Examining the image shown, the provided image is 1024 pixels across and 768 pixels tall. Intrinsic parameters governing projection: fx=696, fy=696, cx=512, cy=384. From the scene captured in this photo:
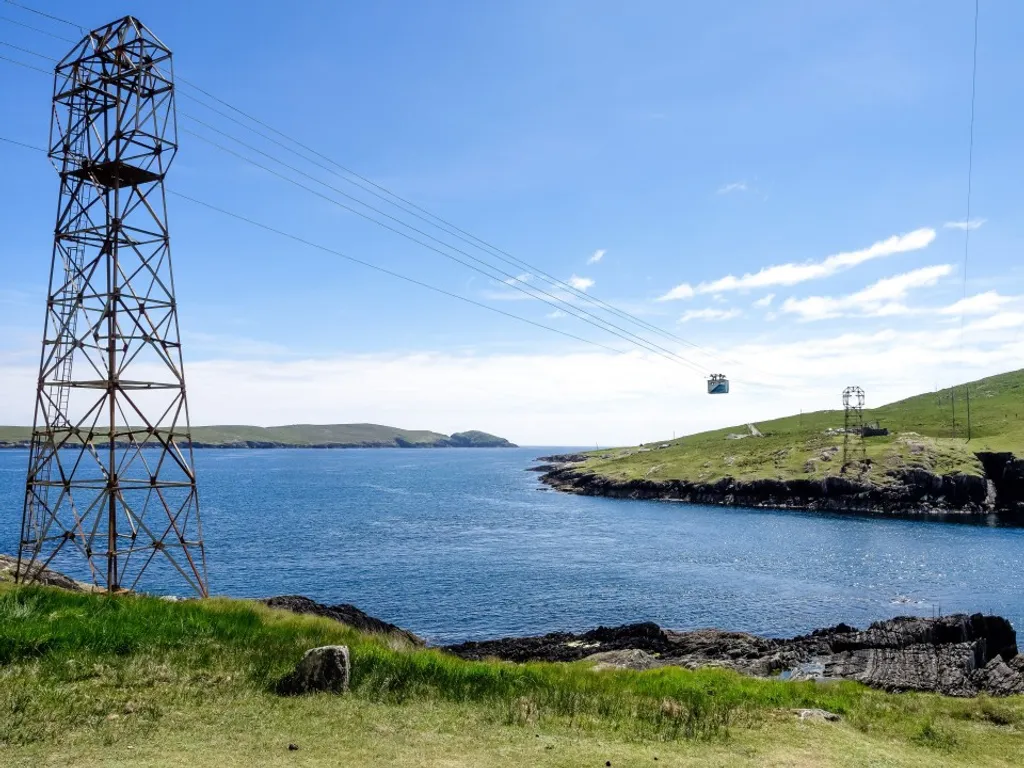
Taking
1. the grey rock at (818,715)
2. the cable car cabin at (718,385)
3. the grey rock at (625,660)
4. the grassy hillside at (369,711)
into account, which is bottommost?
the grey rock at (625,660)

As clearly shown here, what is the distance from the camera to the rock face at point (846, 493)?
427 feet

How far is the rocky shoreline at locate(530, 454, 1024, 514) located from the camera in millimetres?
129625

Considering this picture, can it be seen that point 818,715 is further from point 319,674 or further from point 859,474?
point 859,474

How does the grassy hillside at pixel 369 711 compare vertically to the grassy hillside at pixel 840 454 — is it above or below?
below

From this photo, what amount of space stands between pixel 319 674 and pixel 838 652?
37.7 m

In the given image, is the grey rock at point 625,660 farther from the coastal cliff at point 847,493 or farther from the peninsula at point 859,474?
the peninsula at point 859,474

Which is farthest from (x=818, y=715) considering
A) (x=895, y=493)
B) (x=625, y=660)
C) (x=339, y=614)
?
(x=895, y=493)

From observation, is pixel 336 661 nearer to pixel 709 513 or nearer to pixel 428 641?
pixel 428 641

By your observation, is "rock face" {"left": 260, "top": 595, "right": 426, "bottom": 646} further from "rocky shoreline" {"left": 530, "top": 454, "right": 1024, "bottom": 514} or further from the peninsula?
Answer: the peninsula

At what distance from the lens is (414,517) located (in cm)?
12738

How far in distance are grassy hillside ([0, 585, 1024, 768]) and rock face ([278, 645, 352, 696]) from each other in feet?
1.63

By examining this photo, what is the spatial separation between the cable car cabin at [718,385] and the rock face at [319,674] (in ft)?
198

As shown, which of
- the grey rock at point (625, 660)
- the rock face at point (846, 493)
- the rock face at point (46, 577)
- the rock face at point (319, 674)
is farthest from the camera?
the rock face at point (846, 493)

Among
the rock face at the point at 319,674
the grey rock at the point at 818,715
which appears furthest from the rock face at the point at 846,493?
the rock face at the point at 319,674
